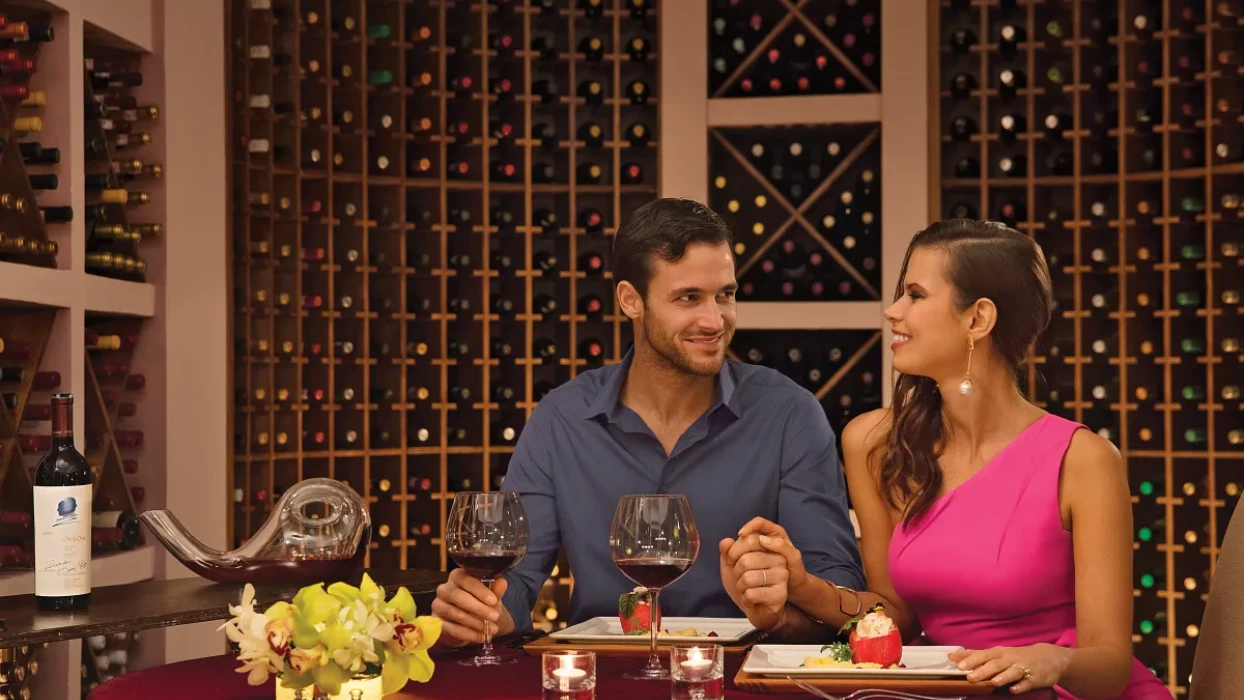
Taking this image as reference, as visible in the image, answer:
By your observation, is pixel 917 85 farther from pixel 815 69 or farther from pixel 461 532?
pixel 461 532

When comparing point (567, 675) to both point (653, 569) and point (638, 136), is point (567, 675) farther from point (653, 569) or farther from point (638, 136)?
point (638, 136)

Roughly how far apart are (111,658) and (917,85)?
329cm

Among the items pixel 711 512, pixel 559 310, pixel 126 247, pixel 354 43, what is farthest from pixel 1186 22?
pixel 126 247

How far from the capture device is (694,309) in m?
2.34

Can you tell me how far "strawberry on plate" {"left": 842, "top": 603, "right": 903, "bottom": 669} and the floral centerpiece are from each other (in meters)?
0.53

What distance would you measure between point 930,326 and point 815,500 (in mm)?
414

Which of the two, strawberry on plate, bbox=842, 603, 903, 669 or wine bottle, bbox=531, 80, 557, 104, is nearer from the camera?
strawberry on plate, bbox=842, 603, 903, 669

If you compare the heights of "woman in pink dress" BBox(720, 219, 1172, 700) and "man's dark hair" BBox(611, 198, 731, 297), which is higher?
"man's dark hair" BBox(611, 198, 731, 297)

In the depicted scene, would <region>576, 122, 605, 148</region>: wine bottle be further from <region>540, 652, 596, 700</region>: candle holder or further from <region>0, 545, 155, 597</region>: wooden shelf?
<region>540, 652, 596, 700</region>: candle holder

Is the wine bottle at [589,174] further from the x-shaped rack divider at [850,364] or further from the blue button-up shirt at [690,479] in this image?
the blue button-up shirt at [690,479]

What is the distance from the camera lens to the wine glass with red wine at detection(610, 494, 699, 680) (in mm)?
1561

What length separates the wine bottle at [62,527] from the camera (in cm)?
192

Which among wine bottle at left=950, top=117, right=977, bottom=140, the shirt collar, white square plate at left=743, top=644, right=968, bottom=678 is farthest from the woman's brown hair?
wine bottle at left=950, top=117, right=977, bottom=140

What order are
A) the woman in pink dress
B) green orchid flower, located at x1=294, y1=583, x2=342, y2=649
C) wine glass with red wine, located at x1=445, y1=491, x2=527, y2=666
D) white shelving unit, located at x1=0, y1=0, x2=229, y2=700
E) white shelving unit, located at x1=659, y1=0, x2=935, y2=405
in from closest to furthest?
green orchid flower, located at x1=294, y1=583, x2=342, y2=649 < wine glass with red wine, located at x1=445, y1=491, x2=527, y2=666 < the woman in pink dress < white shelving unit, located at x1=0, y1=0, x2=229, y2=700 < white shelving unit, located at x1=659, y1=0, x2=935, y2=405
